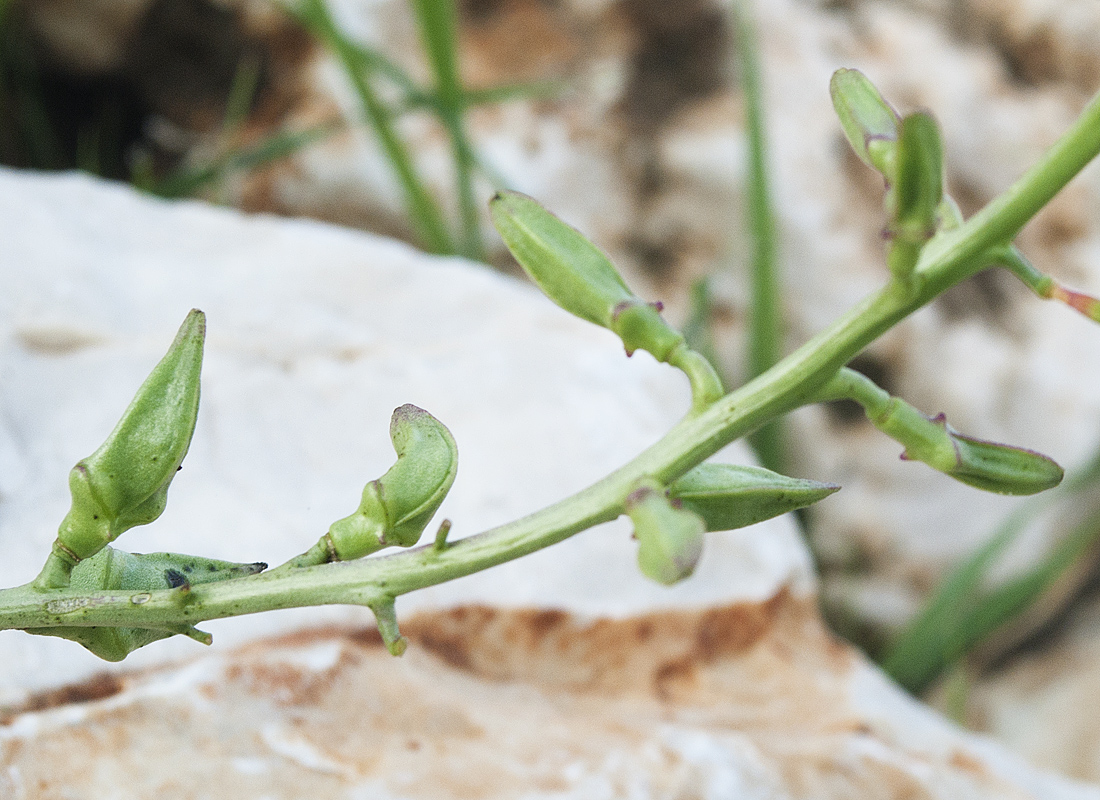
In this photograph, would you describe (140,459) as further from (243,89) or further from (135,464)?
(243,89)

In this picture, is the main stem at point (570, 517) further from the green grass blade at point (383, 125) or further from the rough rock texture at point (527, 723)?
the green grass blade at point (383, 125)

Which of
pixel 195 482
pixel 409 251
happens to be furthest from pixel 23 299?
pixel 409 251

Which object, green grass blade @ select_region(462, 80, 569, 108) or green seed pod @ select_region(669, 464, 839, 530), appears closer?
green seed pod @ select_region(669, 464, 839, 530)

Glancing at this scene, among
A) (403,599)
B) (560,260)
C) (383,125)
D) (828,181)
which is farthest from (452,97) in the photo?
(560,260)

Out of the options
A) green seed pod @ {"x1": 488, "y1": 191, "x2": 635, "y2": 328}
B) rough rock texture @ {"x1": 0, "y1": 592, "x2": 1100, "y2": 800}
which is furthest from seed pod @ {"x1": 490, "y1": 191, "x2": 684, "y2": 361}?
rough rock texture @ {"x1": 0, "y1": 592, "x2": 1100, "y2": 800}

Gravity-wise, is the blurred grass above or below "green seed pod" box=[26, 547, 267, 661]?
above

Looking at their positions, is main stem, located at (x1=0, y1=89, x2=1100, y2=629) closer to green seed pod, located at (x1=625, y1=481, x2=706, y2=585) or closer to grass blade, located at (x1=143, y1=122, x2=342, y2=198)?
green seed pod, located at (x1=625, y1=481, x2=706, y2=585)

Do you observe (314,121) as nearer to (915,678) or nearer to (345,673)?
(345,673)
